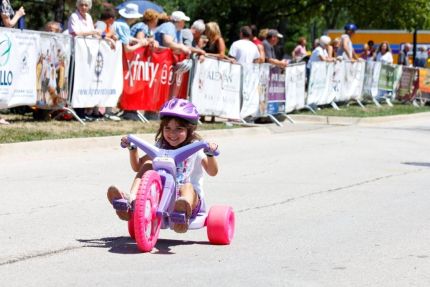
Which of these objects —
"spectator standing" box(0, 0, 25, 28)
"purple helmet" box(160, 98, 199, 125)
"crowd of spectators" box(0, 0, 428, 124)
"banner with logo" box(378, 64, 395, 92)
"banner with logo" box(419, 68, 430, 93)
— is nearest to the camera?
"purple helmet" box(160, 98, 199, 125)

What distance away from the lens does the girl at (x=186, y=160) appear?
6750mm

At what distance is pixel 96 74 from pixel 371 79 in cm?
1458

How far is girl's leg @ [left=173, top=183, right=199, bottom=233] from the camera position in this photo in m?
6.51

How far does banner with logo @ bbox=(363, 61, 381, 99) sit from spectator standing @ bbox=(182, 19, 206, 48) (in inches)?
423

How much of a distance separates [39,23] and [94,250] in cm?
2639

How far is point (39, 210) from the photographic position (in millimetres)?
8320

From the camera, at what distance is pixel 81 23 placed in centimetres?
1510

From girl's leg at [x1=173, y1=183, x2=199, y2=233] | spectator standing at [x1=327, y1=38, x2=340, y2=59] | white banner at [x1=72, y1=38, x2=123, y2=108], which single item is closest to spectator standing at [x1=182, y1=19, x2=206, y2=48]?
white banner at [x1=72, y1=38, x2=123, y2=108]

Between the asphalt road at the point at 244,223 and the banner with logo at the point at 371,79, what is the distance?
13.4m

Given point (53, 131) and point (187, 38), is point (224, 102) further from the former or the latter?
point (53, 131)

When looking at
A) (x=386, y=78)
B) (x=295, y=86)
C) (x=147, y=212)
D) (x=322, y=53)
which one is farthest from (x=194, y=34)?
(x=386, y=78)

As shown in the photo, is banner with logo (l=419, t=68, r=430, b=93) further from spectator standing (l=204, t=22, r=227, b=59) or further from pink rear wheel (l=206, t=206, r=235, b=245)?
pink rear wheel (l=206, t=206, r=235, b=245)

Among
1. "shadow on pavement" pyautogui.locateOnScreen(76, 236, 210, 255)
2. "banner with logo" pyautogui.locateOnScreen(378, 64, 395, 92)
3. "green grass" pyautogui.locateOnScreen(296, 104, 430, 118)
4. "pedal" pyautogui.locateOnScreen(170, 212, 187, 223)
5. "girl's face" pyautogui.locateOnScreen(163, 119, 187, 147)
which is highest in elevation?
"girl's face" pyautogui.locateOnScreen(163, 119, 187, 147)

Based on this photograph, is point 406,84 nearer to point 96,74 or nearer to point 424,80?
point 424,80
